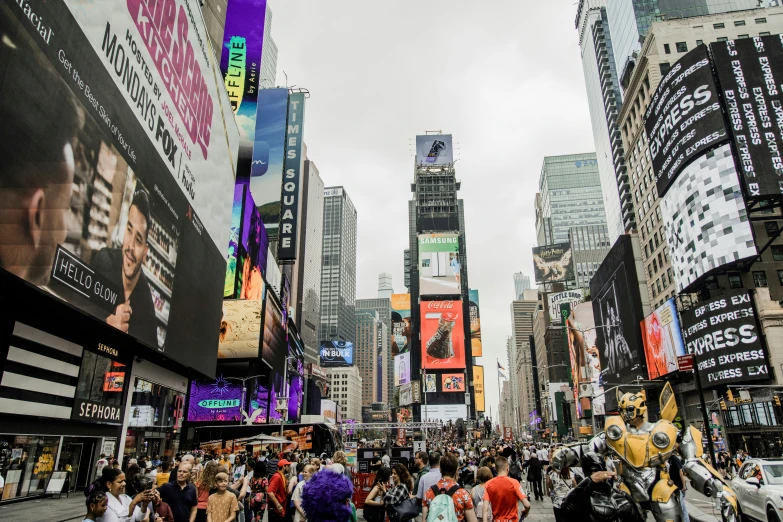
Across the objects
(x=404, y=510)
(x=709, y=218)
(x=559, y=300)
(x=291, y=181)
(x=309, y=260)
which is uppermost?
(x=309, y=260)

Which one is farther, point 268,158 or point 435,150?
point 435,150

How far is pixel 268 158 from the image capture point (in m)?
65.5

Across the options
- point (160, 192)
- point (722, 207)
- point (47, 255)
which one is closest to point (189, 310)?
point (160, 192)

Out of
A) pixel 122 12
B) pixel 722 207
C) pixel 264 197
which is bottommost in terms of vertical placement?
pixel 122 12

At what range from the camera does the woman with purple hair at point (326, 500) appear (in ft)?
17.6

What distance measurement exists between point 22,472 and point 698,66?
54.8 meters

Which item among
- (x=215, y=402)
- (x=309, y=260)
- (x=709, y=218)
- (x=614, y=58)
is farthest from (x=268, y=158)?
(x=309, y=260)

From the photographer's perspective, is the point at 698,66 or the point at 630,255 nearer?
the point at 698,66

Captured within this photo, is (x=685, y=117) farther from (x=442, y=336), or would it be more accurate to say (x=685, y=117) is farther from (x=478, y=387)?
(x=478, y=387)

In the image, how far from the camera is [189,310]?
23.2m

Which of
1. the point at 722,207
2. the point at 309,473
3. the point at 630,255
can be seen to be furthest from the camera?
the point at 630,255

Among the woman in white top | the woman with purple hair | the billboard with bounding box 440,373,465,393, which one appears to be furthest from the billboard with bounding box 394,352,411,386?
the woman with purple hair

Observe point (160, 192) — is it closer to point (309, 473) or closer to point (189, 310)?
point (189, 310)

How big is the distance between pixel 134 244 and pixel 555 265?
137112mm
